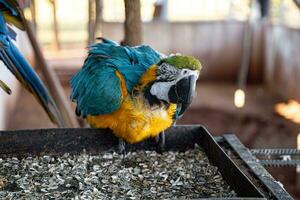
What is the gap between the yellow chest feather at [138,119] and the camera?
1.44m

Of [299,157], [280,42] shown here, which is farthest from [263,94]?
[299,157]

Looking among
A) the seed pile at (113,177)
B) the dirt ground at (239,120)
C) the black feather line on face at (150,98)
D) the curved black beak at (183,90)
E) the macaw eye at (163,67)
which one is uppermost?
the macaw eye at (163,67)

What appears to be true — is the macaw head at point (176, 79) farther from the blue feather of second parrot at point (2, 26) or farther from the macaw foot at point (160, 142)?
the blue feather of second parrot at point (2, 26)

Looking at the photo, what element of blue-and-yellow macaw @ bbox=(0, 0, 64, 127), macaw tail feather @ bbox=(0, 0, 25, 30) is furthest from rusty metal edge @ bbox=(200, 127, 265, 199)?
macaw tail feather @ bbox=(0, 0, 25, 30)

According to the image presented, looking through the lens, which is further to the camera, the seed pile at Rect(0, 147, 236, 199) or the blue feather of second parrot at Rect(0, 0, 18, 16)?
the blue feather of second parrot at Rect(0, 0, 18, 16)

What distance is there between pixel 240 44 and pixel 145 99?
5.26 meters

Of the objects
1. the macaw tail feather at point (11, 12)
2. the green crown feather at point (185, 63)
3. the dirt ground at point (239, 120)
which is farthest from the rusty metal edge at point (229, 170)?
the dirt ground at point (239, 120)

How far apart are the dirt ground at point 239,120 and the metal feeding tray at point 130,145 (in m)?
2.45

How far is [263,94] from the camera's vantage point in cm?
600

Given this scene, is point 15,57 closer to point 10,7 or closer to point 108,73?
point 10,7

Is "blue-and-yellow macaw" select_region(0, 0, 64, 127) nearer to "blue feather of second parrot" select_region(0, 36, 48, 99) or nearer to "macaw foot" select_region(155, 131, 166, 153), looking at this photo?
"blue feather of second parrot" select_region(0, 36, 48, 99)

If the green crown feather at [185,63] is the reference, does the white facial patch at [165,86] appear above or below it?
below

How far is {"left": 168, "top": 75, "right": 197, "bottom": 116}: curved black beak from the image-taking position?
1282 millimetres

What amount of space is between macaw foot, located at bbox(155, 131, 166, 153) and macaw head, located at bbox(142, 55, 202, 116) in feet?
0.58
